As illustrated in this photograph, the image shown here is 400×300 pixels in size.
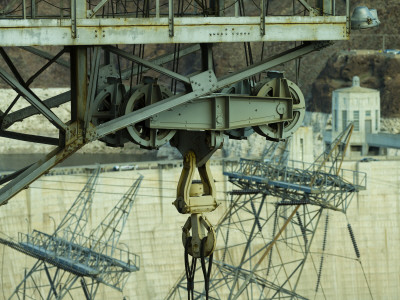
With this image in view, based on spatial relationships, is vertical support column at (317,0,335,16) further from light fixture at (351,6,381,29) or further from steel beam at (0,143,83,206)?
steel beam at (0,143,83,206)

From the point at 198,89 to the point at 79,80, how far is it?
1.52 meters

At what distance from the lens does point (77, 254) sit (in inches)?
2542

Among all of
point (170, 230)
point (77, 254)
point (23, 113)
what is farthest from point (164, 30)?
point (170, 230)

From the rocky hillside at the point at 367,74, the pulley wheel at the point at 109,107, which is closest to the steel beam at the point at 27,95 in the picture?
the pulley wheel at the point at 109,107

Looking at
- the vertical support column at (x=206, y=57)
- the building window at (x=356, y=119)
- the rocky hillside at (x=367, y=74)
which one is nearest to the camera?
the vertical support column at (x=206, y=57)

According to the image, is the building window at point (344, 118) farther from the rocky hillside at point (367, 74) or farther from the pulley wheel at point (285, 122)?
the pulley wheel at point (285, 122)

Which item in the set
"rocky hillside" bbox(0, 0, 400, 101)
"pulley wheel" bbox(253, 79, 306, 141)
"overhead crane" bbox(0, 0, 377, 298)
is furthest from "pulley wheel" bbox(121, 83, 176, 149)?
"rocky hillside" bbox(0, 0, 400, 101)

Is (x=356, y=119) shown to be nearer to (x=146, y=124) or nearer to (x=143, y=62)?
(x=146, y=124)

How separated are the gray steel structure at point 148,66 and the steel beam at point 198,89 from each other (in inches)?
0.5

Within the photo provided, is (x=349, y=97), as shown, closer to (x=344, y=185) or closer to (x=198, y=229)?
(x=344, y=185)

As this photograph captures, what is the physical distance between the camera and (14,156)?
Answer: 150 m

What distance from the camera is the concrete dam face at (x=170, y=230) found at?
77.9 metres

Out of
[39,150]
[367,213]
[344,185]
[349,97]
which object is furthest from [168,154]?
[344,185]

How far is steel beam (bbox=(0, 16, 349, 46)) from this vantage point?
18016mm
